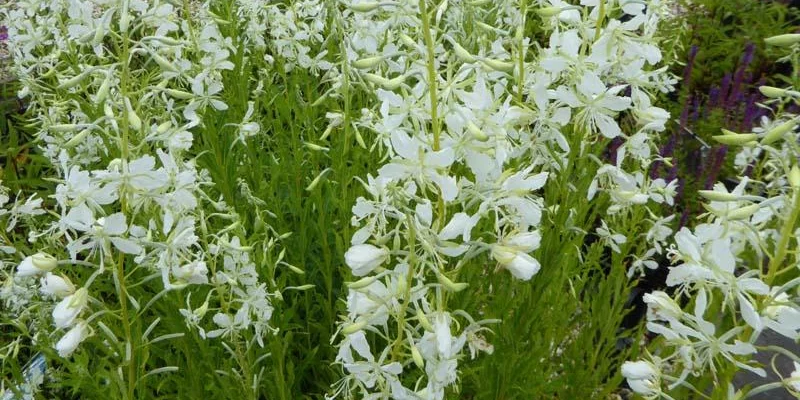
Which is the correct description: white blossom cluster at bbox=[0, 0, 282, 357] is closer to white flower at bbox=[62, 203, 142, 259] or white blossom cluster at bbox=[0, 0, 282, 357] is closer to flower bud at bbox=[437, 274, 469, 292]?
white flower at bbox=[62, 203, 142, 259]

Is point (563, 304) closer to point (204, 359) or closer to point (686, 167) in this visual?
point (204, 359)

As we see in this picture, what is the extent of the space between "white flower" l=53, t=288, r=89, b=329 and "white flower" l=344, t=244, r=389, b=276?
29.5 inches

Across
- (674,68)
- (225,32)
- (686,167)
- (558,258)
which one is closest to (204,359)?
(558,258)

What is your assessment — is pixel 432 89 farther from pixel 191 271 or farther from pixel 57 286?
pixel 57 286

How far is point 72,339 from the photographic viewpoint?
1797 millimetres

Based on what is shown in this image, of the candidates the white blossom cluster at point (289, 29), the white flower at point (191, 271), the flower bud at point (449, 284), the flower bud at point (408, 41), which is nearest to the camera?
the flower bud at point (449, 284)

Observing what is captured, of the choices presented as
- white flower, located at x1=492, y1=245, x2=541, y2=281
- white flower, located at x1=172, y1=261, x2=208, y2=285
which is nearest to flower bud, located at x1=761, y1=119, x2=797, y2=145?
white flower, located at x1=492, y1=245, x2=541, y2=281

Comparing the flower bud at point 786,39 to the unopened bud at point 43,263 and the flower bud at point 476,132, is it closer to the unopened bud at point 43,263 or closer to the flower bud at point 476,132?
the flower bud at point 476,132

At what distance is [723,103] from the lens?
534 centimetres

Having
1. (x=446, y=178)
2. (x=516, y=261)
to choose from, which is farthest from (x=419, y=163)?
(x=516, y=261)

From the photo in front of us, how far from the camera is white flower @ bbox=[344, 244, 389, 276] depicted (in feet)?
5.19

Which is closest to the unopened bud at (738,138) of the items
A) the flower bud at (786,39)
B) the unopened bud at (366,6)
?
the flower bud at (786,39)

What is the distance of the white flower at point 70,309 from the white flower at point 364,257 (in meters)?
0.75

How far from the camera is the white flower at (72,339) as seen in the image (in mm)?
1779
